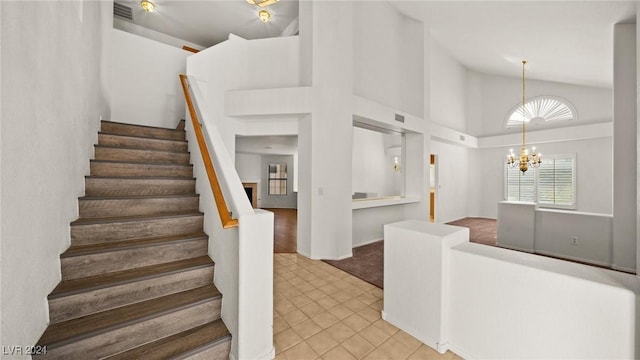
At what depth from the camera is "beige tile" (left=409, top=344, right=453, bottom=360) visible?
1.75 meters

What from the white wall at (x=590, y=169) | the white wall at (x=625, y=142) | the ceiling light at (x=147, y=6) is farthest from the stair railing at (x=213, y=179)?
the white wall at (x=590, y=169)

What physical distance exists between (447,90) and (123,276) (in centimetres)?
886

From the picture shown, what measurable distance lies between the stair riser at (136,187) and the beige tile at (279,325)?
1719 mm

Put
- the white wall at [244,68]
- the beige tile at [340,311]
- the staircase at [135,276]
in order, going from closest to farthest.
Result: the staircase at [135,276] < the beige tile at [340,311] < the white wall at [244,68]

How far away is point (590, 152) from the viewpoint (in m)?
6.55

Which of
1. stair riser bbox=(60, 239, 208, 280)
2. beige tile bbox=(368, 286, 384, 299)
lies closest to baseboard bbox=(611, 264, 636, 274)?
beige tile bbox=(368, 286, 384, 299)

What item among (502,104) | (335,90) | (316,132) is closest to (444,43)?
(502,104)

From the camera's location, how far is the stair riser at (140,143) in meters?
2.95

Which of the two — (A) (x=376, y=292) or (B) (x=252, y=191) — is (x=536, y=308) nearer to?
(A) (x=376, y=292)

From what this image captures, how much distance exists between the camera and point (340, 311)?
238 centimetres

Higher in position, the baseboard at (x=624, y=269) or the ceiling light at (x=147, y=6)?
the ceiling light at (x=147, y=6)

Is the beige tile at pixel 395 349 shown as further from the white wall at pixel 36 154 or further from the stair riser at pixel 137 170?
the stair riser at pixel 137 170

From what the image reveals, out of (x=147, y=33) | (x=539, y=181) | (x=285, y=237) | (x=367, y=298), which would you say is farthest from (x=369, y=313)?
(x=147, y=33)

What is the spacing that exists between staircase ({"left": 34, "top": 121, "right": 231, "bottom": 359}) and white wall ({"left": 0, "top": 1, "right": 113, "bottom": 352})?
0.40 feet
